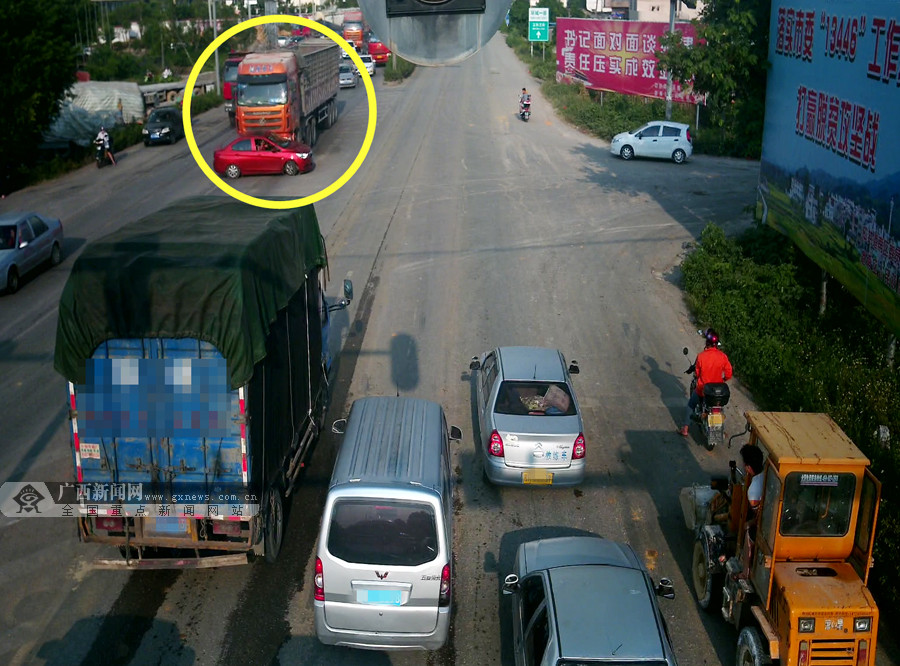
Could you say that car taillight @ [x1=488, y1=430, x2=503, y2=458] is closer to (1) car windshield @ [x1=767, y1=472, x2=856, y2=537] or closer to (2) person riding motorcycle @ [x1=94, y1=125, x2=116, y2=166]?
(1) car windshield @ [x1=767, y1=472, x2=856, y2=537]

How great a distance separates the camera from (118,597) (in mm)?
8945

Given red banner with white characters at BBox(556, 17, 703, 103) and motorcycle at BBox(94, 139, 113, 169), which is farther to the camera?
red banner with white characters at BBox(556, 17, 703, 103)

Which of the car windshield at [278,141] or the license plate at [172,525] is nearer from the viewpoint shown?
the license plate at [172,525]

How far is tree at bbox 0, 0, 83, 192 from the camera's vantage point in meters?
29.8

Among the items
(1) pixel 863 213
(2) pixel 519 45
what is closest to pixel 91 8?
(2) pixel 519 45

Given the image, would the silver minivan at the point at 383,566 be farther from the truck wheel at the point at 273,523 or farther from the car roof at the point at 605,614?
the truck wheel at the point at 273,523

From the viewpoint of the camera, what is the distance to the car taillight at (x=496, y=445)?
36.2ft

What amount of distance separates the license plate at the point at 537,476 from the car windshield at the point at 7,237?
552 inches

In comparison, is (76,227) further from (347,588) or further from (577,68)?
(577,68)

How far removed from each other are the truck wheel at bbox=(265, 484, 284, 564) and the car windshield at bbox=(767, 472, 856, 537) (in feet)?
16.4

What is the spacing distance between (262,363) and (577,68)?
155 feet

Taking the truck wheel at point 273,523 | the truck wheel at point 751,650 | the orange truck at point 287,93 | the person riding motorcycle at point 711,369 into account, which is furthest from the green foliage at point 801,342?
the orange truck at point 287,93

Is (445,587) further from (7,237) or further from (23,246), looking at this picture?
(7,237)

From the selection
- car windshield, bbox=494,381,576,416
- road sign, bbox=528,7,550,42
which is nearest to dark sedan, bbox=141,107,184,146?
road sign, bbox=528,7,550,42
